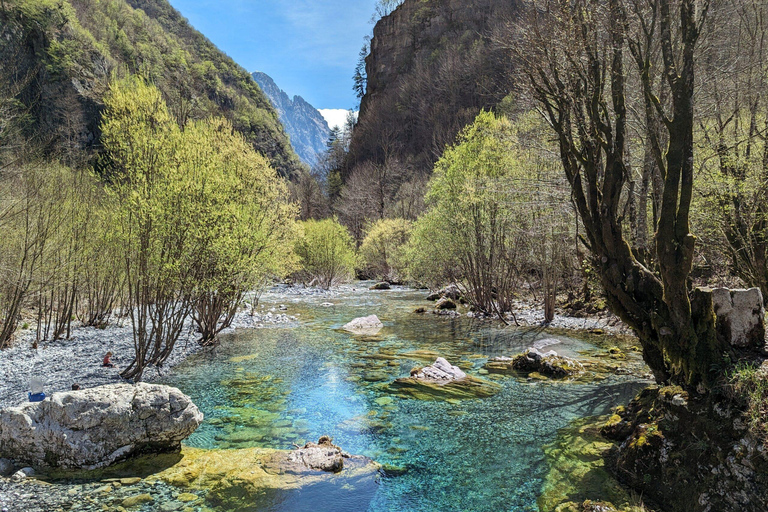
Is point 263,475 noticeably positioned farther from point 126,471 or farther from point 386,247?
point 386,247

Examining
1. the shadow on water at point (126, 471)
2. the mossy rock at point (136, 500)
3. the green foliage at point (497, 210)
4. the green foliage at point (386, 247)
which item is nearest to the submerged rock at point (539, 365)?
the green foliage at point (497, 210)

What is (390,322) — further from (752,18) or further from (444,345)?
(752,18)

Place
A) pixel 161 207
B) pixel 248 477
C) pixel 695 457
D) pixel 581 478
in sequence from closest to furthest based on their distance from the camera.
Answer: pixel 695 457
pixel 581 478
pixel 248 477
pixel 161 207

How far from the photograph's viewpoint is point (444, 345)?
47.2 feet

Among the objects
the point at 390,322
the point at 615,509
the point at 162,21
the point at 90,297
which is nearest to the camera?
the point at 615,509

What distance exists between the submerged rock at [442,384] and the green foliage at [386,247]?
25.8 metres

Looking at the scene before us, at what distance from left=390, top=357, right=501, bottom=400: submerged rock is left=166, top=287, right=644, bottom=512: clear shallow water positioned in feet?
1.10

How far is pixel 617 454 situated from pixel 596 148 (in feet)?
17.2

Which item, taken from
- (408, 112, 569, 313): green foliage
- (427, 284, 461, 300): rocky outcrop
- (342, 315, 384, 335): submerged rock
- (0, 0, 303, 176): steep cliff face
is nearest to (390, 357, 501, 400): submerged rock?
(342, 315, 384, 335): submerged rock

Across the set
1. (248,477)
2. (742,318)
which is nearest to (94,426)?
(248,477)

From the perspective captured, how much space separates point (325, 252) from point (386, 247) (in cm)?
779

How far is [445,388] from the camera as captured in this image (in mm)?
9789

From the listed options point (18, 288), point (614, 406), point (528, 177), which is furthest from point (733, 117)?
point (18, 288)

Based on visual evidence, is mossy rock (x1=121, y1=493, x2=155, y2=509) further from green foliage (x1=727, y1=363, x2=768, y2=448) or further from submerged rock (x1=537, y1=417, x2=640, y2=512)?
green foliage (x1=727, y1=363, x2=768, y2=448)
